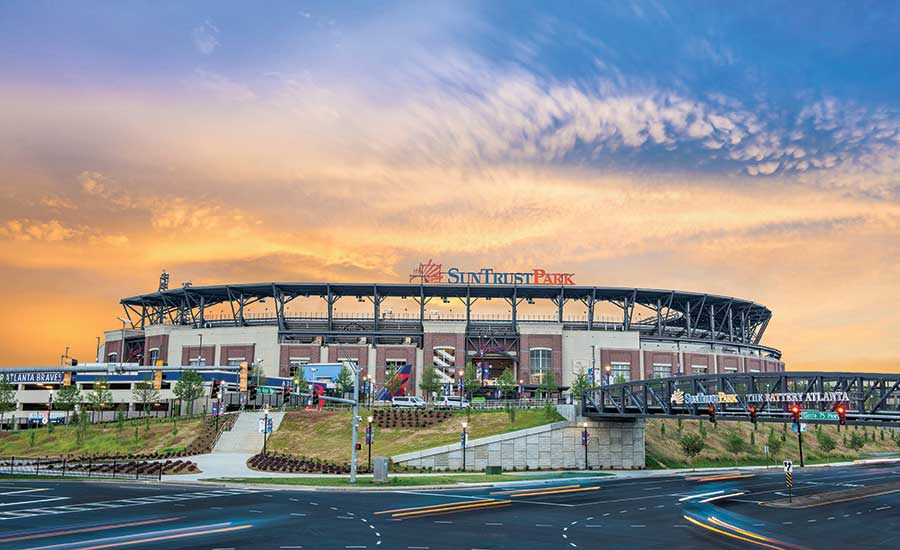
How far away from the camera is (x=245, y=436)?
292 feet

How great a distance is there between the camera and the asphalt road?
102ft

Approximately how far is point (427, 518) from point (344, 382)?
85.4 meters

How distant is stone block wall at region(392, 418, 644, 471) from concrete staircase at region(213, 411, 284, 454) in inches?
936

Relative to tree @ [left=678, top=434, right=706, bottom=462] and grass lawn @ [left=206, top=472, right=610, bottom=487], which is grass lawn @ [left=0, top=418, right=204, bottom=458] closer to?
grass lawn @ [left=206, top=472, right=610, bottom=487]

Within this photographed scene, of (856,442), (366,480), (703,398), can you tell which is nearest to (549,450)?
(703,398)

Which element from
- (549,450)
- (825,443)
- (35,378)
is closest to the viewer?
(549,450)

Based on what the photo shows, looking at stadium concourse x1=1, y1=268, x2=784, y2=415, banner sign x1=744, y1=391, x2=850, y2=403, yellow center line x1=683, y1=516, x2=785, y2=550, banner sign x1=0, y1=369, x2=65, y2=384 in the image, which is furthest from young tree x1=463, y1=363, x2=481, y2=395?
yellow center line x1=683, y1=516, x2=785, y2=550

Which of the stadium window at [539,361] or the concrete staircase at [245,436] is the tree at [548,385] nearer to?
the stadium window at [539,361]

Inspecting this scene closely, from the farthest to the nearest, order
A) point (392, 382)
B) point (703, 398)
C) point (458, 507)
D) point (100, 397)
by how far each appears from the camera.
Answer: point (392, 382) → point (100, 397) → point (703, 398) → point (458, 507)

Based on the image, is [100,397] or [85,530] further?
[100,397]

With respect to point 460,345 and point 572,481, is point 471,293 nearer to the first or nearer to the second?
point 460,345

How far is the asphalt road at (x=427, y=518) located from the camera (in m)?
31.2

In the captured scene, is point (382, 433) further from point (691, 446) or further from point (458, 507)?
point (458, 507)

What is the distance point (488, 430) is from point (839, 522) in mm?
44052
